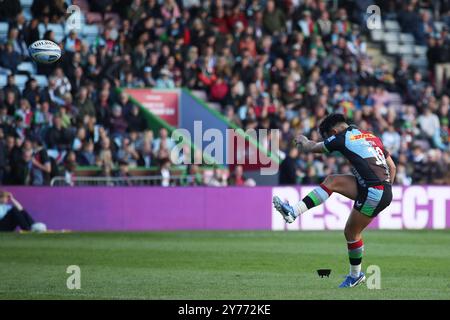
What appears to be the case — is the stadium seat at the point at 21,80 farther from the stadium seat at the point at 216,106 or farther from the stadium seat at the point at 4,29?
the stadium seat at the point at 216,106

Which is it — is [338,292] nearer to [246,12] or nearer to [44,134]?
[44,134]

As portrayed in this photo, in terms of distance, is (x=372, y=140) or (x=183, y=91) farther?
(x=183, y=91)

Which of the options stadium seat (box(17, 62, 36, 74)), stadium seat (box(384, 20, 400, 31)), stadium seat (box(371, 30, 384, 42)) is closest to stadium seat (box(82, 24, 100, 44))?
stadium seat (box(17, 62, 36, 74))

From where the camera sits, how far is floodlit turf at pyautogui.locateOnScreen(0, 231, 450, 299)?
1329 cm

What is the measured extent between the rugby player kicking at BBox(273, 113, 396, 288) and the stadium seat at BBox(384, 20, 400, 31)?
23651 mm

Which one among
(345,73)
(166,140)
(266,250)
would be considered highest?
(345,73)

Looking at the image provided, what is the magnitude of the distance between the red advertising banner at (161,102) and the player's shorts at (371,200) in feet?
53.0

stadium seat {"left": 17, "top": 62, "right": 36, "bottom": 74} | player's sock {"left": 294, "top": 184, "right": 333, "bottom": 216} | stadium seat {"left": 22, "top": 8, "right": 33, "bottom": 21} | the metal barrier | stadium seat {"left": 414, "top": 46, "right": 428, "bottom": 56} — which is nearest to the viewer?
player's sock {"left": 294, "top": 184, "right": 333, "bottom": 216}

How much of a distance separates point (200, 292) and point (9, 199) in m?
12.6

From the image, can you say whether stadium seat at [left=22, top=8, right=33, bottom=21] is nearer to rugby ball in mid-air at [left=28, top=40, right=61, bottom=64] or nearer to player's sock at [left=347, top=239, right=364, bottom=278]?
rugby ball in mid-air at [left=28, top=40, right=61, bottom=64]

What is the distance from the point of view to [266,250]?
20734 mm

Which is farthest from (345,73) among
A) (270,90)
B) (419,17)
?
(419,17)

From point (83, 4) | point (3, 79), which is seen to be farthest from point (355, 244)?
point (83, 4)

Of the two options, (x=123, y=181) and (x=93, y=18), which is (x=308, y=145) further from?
(x=93, y=18)
